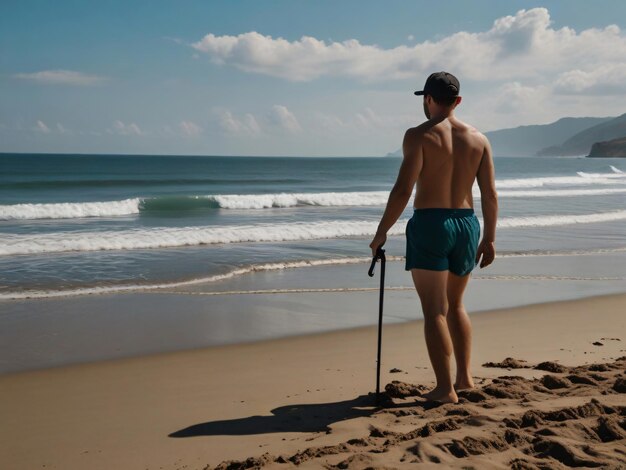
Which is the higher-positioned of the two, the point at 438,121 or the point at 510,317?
the point at 438,121

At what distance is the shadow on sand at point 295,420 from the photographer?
3.87 m

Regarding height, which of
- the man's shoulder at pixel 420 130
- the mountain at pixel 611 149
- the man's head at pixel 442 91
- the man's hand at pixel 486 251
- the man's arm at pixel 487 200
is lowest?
the man's hand at pixel 486 251

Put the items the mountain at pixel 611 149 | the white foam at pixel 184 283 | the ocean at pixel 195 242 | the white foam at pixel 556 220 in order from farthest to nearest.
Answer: the mountain at pixel 611 149, the white foam at pixel 556 220, the ocean at pixel 195 242, the white foam at pixel 184 283

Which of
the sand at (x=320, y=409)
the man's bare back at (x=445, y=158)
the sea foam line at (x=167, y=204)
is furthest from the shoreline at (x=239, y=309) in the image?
the sea foam line at (x=167, y=204)

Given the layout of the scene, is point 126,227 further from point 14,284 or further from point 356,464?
point 356,464

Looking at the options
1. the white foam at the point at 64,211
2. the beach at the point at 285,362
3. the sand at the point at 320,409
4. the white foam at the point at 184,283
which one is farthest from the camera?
the white foam at the point at 64,211

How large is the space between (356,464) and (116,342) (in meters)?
3.60

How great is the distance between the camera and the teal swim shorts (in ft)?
13.4

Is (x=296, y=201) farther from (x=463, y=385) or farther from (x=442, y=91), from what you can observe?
(x=442, y=91)

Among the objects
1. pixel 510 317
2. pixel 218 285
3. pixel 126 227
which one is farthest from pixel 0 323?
pixel 126 227

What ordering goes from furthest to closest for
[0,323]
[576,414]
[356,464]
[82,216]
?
[82,216] → [0,323] → [576,414] → [356,464]

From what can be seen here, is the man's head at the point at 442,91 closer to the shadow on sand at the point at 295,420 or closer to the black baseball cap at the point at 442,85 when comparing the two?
the black baseball cap at the point at 442,85

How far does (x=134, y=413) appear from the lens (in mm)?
4211

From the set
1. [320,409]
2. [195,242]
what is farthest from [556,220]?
[320,409]
